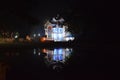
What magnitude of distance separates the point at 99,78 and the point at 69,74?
1.48m

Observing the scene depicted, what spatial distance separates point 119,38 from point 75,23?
4.61 meters

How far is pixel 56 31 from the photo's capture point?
101 ft

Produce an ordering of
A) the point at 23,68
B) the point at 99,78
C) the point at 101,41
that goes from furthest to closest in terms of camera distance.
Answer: the point at 101,41
the point at 23,68
the point at 99,78

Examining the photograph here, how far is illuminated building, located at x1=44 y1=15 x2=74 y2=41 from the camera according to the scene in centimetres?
3058

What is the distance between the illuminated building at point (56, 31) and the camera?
1204 inches

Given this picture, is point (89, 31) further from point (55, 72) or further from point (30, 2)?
point (30, 2)

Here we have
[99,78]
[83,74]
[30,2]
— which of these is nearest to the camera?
[30,2]

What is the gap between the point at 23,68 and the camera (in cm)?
1395

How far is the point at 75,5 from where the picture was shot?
1245 inches

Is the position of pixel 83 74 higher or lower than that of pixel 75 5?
lower

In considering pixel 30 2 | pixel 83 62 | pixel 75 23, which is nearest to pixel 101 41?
pixel 75 23

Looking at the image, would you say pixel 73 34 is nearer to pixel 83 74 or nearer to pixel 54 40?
pixel 54 40

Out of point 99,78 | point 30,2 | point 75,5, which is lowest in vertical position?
point 99,78

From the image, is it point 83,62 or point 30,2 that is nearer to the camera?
point 30,2
